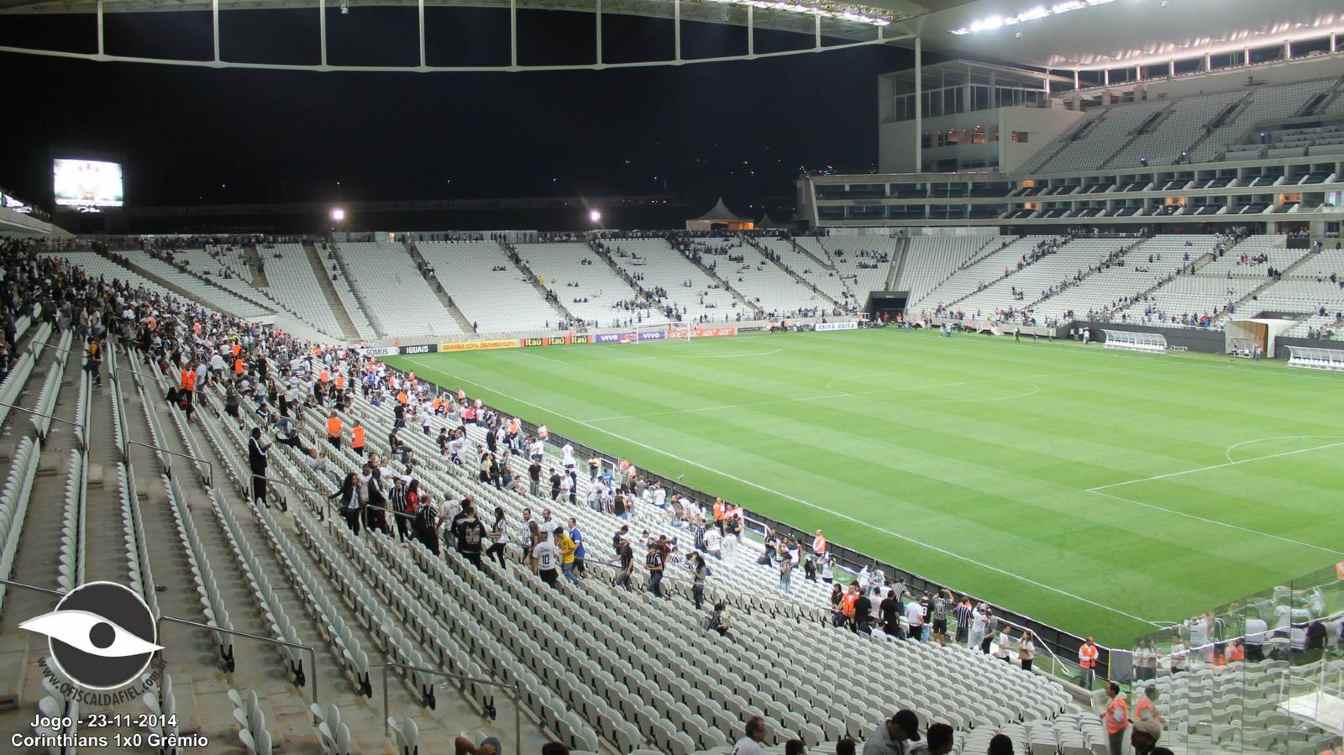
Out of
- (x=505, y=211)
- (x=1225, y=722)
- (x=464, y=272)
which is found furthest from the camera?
(x=505, y=211)

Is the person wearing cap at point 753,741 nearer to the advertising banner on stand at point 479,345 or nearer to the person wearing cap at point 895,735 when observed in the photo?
the person wearing cap at point 895,735

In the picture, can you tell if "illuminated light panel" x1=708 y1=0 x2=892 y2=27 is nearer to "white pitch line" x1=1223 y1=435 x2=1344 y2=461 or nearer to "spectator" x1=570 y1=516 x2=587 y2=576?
"white pitch line" x1=1223 y1=435 x2=1344 y2=461

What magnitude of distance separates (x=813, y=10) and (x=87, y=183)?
112 feet

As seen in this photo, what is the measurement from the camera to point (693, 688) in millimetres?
10023

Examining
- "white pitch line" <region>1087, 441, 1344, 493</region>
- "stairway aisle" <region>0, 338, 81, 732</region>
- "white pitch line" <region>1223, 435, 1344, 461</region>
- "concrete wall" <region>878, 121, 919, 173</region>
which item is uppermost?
"concrete wall" <region>878, 121, 919, 173</region>

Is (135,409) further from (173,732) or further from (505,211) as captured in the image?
(505,211)

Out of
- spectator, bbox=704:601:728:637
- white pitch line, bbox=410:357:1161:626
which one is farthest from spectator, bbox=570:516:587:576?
white pitch line, bbox=410:357:1161:626

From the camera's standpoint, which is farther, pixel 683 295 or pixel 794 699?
pixel 683 295

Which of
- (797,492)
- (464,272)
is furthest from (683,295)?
(797,492)

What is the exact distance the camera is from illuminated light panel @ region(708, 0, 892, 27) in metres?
42.2

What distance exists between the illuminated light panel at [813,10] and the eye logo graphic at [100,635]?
39.0 m

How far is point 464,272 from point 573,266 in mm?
7615

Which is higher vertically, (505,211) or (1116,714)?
(505,211)

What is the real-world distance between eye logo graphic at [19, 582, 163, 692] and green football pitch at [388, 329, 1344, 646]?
49.3ft
